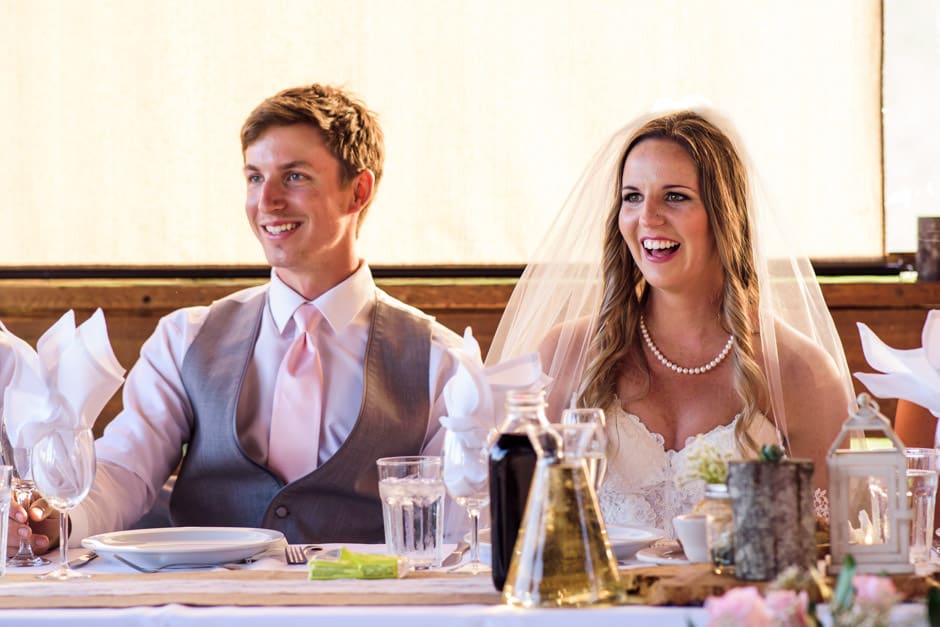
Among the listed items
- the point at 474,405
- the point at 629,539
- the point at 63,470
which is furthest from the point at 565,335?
the point at 63,470

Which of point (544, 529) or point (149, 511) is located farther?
point (149, 511)

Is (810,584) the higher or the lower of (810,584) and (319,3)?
the lower

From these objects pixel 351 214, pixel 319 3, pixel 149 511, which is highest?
pixel 319 3

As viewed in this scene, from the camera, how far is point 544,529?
1.46m

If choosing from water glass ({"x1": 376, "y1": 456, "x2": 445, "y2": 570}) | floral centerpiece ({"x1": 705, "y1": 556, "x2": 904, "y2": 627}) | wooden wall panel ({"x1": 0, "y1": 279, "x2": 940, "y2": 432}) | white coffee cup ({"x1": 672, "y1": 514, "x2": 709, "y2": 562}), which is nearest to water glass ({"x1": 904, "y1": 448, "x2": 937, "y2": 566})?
white coffee cup ({"x1": 672, "y1": 514, "x2": 709, "y2": 562})

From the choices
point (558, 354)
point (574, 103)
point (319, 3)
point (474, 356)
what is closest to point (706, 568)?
point (474, 356)

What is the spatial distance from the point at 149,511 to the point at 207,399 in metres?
0.30

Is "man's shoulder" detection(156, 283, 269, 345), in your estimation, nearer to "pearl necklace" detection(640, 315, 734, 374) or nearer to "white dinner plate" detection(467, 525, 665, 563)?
"pearl necklace" detection(640, 315, 734, 374)

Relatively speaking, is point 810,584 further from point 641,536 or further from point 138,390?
point 138,390

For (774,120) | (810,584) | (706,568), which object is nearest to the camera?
(810,584)

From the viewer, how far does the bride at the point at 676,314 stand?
2742 mm

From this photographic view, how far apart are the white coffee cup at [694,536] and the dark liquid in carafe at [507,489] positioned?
0.25 m

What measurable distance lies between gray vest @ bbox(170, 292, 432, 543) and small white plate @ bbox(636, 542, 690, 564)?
3.07 ft

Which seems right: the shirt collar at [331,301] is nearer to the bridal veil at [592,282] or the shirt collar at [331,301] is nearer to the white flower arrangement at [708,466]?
the bridal veil at [592,282]
